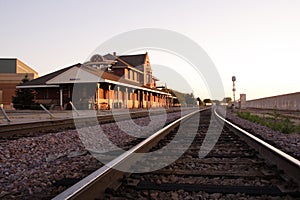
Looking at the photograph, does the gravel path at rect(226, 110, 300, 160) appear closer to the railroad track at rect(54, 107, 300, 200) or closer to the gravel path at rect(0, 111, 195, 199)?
the railroad track at rect(54, 107, 300, 200)

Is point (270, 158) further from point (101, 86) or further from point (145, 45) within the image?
point (101, 86)

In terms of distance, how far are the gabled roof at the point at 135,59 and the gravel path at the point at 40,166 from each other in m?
43.4

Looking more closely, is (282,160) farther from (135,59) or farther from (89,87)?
(135,59)

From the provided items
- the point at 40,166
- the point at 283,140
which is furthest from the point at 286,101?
the point at 40,166

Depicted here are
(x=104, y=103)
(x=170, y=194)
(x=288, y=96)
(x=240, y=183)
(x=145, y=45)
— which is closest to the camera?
(x=170, y=194)

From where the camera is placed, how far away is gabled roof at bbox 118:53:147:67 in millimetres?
49688

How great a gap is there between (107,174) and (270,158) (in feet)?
7.89

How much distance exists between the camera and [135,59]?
51062 mm

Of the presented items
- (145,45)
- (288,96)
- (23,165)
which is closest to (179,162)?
(23,165)

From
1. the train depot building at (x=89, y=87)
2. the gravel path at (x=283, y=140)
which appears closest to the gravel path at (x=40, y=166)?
the gravel path at (x=283, y=140)

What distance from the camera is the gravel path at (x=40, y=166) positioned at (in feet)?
9.15

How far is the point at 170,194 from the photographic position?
262 centimetres

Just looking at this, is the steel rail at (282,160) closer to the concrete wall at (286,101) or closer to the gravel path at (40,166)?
the gravel path at (40,166)

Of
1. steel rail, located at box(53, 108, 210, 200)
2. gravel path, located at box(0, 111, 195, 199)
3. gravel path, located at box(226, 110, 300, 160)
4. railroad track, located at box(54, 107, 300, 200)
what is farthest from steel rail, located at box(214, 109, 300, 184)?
gravel path, located at box(0, 111, 195, 199)
